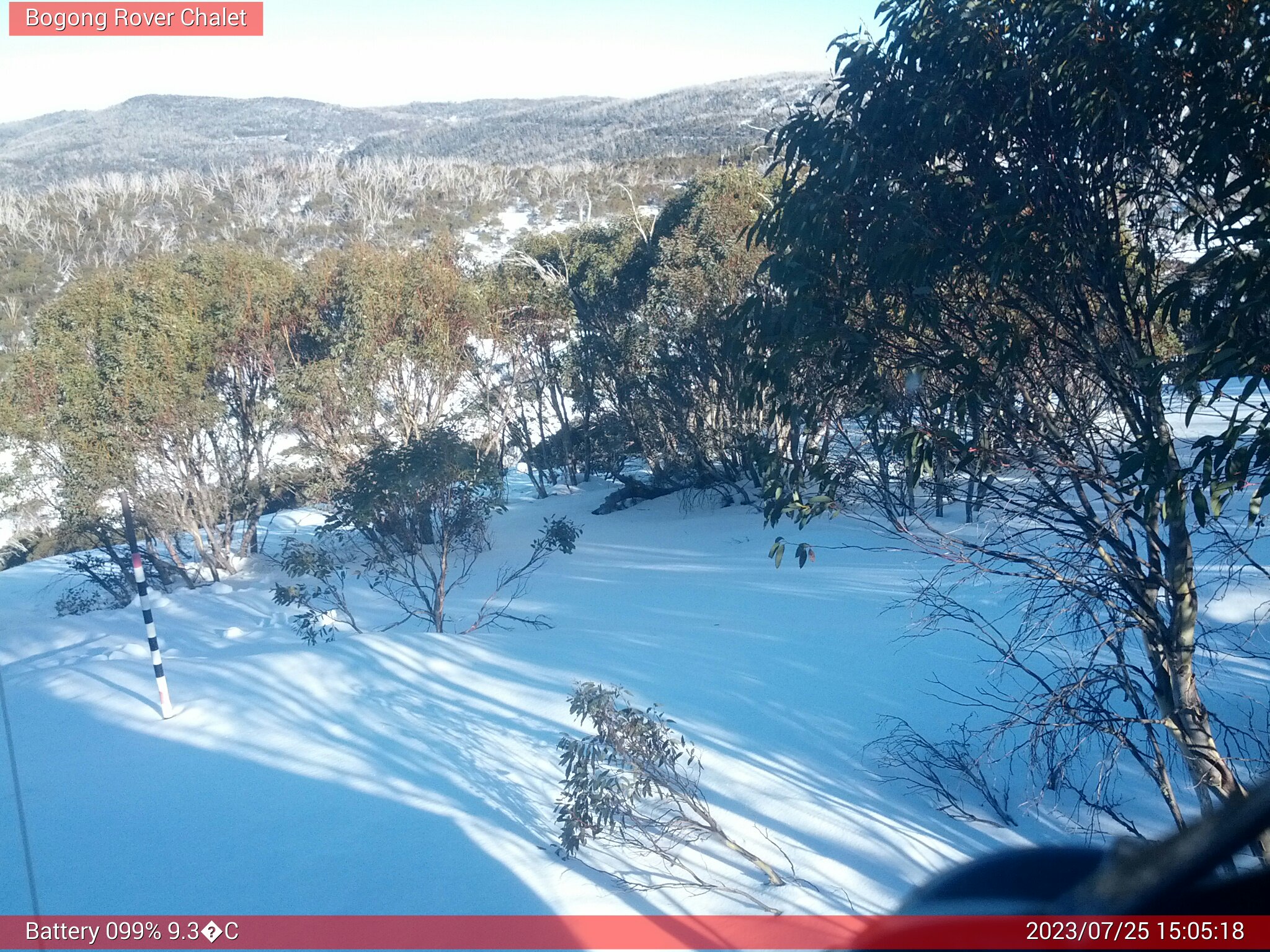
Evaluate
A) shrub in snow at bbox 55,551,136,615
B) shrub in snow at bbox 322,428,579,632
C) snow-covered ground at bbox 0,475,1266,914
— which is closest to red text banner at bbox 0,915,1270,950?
snow-covered ground at bbox 0,475,1266,914

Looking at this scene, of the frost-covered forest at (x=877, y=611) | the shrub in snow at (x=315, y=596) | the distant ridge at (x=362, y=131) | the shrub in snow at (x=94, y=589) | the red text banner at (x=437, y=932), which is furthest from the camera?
the distant ridge at (x=362, y=131)

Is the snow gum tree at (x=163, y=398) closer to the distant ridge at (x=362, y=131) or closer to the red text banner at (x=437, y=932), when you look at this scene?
the red text banner at (x=437, y=932)

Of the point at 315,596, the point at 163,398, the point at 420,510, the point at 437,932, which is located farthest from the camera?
the point at 163,398

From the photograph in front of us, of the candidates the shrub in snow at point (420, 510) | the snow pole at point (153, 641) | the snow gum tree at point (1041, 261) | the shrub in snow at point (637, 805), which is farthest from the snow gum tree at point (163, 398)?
the snow gum tree at point (1041, 261)

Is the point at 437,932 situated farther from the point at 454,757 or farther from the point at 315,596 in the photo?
the point at 315,596

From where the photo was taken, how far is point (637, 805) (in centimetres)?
429

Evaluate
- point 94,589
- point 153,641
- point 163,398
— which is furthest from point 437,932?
point 94,589

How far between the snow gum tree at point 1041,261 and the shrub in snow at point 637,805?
1.30 metres

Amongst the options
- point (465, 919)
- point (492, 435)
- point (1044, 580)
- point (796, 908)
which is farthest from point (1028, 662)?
point (492, 435)

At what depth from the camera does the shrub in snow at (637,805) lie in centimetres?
386

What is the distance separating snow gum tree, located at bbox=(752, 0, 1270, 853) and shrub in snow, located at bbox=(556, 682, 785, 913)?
4.28 ft

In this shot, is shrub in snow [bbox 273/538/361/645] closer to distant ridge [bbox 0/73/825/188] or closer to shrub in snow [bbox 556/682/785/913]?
shrub in snow [bbox 556/682/785/913]

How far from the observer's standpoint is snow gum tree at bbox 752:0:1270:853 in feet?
11.4

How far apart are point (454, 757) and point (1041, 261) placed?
411cm
